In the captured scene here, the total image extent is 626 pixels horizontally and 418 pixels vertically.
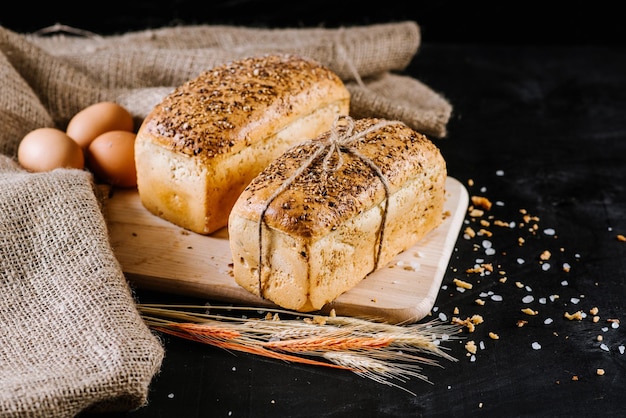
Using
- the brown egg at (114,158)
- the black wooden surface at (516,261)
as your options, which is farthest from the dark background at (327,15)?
the brown egg at (114,158)

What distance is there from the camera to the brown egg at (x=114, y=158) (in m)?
3.21

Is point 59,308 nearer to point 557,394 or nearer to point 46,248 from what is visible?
point 46,248

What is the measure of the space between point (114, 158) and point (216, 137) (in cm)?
55

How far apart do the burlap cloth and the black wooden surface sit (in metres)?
0.19

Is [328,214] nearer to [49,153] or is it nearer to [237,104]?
[237,104]

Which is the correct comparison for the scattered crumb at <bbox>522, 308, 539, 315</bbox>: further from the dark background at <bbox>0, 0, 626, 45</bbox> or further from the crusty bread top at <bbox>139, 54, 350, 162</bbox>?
the dark background at <bbox>0, 0, 626, 45</bbox>

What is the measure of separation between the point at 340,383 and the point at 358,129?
97 cm

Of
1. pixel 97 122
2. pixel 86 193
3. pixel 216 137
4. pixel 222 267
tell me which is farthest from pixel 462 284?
pixel 97 122

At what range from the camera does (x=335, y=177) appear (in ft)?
8.48

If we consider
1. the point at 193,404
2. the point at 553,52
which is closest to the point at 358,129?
the point at 193,404

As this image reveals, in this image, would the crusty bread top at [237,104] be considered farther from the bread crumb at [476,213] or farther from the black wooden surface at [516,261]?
the bread crumb at [476,213]

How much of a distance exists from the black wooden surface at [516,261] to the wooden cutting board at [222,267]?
3.1 inches

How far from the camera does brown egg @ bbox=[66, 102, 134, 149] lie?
333 cm

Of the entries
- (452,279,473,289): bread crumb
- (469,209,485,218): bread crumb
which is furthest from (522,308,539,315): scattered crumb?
(469,209,485,218): bread crumb
